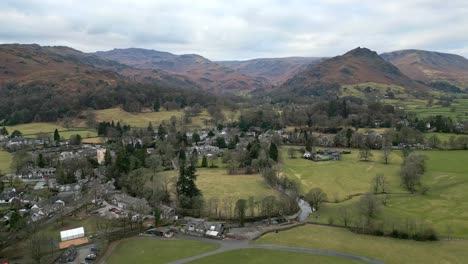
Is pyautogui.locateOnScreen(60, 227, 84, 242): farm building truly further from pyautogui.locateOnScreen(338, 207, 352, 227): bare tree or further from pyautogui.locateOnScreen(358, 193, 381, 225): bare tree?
pyautogui.locateOnScreen(358, 193, 381, 225): bare tree

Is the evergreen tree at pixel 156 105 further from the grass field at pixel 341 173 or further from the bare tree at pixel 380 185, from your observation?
the bare tree at pixel 380 185

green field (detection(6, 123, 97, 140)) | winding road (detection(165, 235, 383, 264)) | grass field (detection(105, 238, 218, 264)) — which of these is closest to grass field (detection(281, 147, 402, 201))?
winding road (detection(165, 235, 383, 264))

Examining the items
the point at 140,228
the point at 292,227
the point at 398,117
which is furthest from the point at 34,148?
the point at 398,117

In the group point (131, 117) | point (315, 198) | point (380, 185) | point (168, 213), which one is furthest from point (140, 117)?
point (315, 198)

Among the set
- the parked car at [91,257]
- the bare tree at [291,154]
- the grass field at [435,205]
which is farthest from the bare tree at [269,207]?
the bare tree at [291,154]

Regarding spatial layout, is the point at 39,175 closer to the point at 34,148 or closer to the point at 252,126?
the point at 34,148
